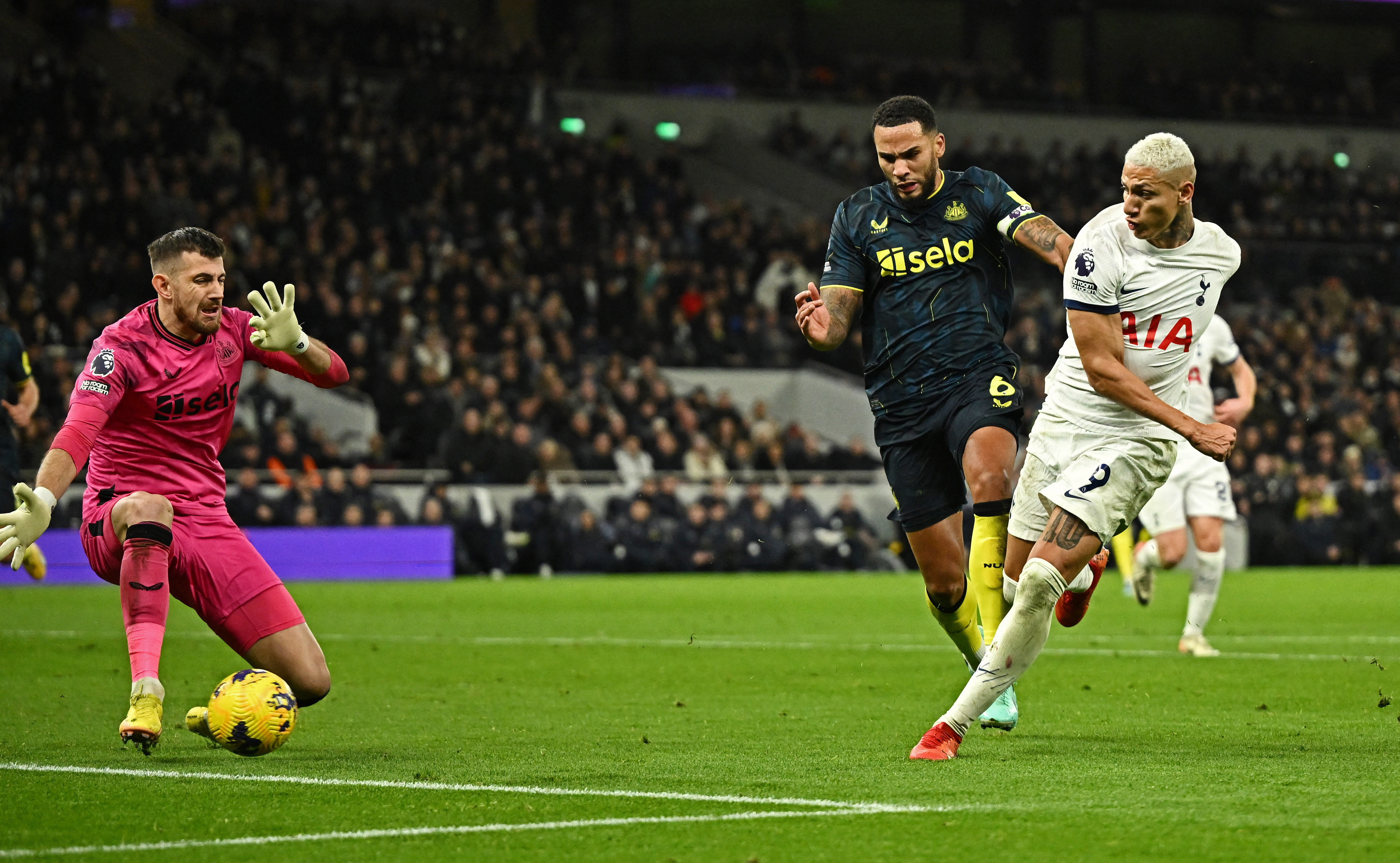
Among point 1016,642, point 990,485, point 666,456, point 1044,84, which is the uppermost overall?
point 1044,84

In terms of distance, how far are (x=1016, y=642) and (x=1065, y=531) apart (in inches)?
17.8

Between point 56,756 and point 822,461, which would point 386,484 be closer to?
point 822,461

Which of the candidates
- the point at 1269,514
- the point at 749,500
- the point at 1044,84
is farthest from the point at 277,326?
the point at 1044,84

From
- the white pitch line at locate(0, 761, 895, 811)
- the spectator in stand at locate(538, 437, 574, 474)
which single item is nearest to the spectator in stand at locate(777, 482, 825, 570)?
the spectator in stand at locate(538, 437, 574, 474)

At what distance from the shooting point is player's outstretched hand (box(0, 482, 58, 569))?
655 cm

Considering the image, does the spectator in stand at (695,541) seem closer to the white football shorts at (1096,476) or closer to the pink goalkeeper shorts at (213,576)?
the pink goalkeeper shorts at (213,576)

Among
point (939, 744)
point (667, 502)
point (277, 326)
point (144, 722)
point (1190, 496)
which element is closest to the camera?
point (939, 744)

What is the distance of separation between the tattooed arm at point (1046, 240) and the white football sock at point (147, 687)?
3.79 m

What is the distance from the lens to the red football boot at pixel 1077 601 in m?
7.69

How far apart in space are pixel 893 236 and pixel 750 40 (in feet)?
112

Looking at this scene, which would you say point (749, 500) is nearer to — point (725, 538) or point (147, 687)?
→ point (725, 538)

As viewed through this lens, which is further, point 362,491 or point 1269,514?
point 1269,514

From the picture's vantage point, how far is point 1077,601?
26.2 feet

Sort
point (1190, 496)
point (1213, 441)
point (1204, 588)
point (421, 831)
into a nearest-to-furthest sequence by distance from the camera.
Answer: point (421, 831) < point (1213, 441) < point (1204, 588) < point (1190, 496)
